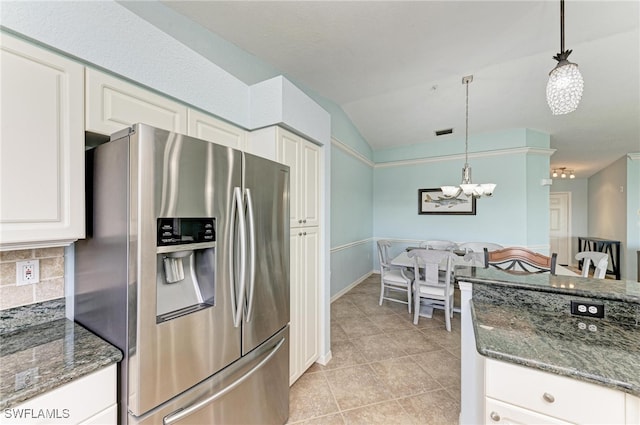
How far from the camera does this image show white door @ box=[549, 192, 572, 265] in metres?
7.02

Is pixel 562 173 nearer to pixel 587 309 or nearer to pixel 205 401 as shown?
pixel 587 309

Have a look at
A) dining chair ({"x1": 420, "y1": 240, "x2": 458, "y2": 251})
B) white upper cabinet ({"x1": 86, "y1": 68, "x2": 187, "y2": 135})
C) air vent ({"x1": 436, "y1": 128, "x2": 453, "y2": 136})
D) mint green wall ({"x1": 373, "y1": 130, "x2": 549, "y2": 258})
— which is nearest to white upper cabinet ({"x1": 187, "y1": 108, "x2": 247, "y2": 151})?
white upper cabinet ({"x1": 86, "y1": 68, "x2": 187, "y2": 135})

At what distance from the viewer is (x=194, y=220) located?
3.89ft

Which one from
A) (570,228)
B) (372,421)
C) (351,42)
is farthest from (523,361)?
(570,228)

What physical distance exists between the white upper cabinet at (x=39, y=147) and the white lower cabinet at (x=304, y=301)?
49.7 inches

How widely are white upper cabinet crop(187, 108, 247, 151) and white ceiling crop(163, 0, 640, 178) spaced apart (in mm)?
921

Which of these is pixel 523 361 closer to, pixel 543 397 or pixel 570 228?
pixel 543 397

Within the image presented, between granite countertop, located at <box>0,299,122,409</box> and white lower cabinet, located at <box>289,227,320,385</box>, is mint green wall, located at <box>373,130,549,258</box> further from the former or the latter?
granite countertop, located at <box>0,299,122,409</box>

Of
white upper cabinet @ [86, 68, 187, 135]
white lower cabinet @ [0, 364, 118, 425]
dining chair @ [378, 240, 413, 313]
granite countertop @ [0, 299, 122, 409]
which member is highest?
white upper cabinet @ [86, 68, 187, 135]

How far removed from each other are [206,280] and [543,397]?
4.61 ft

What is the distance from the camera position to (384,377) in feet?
7.11

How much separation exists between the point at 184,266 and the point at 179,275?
0.05 meters

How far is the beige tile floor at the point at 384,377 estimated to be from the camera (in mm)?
1773

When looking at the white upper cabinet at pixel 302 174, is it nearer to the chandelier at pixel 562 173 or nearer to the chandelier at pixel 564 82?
the chandelier at pixel 564 82
